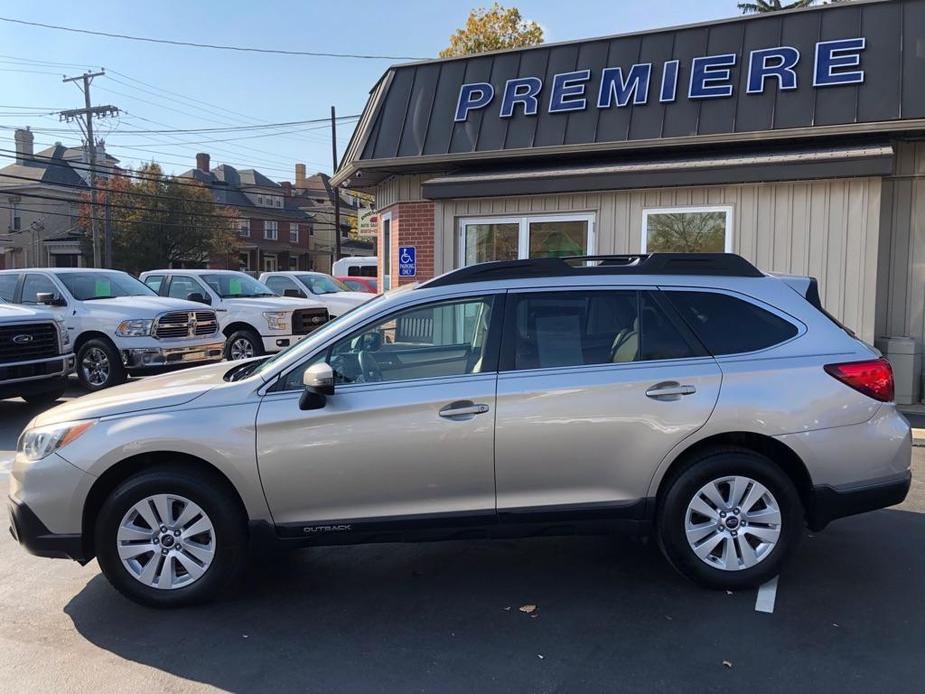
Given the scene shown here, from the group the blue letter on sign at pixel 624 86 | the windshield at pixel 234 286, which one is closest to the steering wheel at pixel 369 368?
the blue letter on sign at pixel 624 86

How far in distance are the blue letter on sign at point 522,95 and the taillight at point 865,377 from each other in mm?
6850

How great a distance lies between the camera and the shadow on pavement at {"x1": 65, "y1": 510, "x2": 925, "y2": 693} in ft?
10.6

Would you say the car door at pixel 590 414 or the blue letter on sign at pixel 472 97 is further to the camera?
the blue letter on sign at pixel 472 97

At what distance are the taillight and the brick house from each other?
49.7 m

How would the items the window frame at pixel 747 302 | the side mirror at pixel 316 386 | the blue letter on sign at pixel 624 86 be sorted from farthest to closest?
the blue letter on sign at pixel 624 86 → the window frame at pixel 747 302 → the side mirror at pixel 316 386

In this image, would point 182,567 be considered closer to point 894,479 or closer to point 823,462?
point 823,462

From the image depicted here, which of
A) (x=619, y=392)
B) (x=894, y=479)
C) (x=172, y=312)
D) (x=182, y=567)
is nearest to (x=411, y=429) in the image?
(x=619, y=392)

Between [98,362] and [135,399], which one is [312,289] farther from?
[135,399]

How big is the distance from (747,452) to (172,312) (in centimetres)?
923

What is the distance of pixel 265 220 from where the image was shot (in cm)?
5441

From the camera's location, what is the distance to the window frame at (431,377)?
3.91 metres

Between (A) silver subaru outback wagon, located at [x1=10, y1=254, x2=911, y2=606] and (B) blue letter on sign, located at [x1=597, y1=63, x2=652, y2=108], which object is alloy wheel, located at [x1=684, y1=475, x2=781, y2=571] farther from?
(B) blue letter on sign, located at [x1=597, y1=63, x2=652, y2=108]

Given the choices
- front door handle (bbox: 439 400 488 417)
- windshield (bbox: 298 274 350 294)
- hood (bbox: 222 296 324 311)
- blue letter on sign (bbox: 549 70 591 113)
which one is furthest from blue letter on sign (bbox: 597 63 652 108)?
windshield (bbox: 298 274 350 294)

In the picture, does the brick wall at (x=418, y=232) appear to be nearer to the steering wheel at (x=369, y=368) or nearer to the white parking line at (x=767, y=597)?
the steering wheel at (x=369, y=368)
